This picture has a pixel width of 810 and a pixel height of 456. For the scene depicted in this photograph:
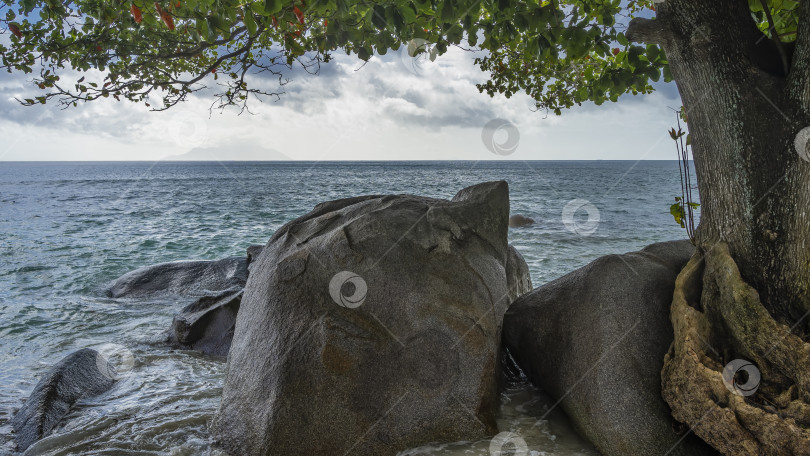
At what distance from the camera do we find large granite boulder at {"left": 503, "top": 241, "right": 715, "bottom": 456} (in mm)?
3949

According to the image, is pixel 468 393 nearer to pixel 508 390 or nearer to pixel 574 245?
pixel 508 390

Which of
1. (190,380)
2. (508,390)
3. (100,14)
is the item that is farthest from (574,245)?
(100,14)

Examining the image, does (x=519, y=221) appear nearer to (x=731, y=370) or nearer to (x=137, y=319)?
(x=137, y=319)

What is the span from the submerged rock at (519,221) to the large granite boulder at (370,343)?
727 inches

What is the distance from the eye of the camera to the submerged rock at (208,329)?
24.4 feet

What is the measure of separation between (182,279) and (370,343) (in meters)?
8.86

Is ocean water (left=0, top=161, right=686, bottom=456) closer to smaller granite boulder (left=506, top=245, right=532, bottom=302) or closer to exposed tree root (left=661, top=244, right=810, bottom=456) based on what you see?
exposed tree root (left=661, top=244, right=810, bottom=456)

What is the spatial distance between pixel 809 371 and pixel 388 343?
2.96 meters

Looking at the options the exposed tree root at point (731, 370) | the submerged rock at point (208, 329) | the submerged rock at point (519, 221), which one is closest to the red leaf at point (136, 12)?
the submerged rock at point (208, 329)

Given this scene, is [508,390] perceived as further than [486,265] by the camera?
Yes

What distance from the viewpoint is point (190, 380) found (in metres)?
6.21

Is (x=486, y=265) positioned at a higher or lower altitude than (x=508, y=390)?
higher

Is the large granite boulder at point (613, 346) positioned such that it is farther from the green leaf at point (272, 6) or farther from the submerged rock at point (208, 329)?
the submerged rock at point (208, 329)

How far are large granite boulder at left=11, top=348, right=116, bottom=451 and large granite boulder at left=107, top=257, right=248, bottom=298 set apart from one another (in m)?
4.90
